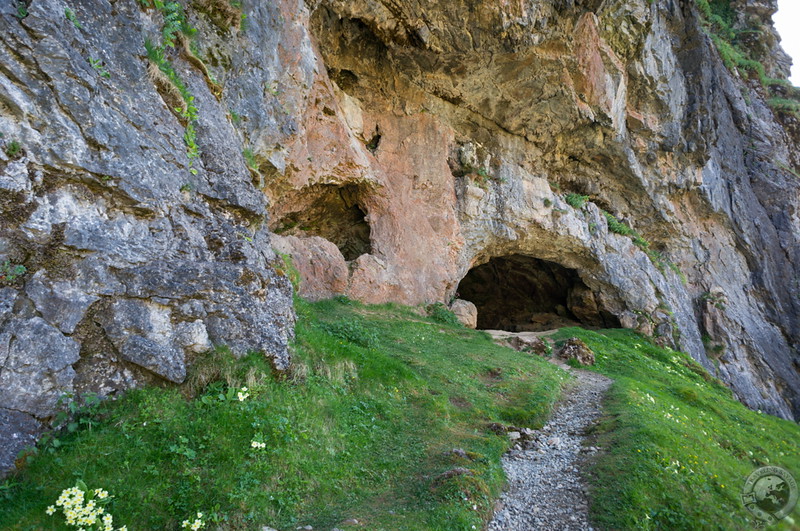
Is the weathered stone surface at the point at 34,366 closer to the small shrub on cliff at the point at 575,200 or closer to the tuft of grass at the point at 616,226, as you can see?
the small shrub on cliff at the point at 575,200

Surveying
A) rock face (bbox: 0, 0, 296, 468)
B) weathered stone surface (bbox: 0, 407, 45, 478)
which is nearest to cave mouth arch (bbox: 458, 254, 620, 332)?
rock face (bbox: 0, 0, 296, 468)

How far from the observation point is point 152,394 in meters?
5.35

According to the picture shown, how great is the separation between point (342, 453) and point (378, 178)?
12139mm

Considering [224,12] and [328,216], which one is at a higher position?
[224,12]

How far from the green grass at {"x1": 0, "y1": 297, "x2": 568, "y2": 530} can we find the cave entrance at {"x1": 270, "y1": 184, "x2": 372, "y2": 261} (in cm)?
749

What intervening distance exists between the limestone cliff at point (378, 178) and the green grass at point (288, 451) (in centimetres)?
55

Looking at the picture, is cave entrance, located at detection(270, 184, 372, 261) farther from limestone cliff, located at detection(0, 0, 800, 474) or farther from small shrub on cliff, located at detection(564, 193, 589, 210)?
small shrub on cliff, located at detection(564, 193, 589, 210)

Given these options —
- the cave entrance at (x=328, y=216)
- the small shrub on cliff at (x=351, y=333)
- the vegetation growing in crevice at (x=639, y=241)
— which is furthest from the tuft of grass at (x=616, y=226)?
the small shrub on cliff at (x=351, y=333)

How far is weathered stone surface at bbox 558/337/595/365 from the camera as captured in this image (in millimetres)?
15055

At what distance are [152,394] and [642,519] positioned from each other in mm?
5954

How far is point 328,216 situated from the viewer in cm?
1716

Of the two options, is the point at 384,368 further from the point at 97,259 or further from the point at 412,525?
the point at 97,259
